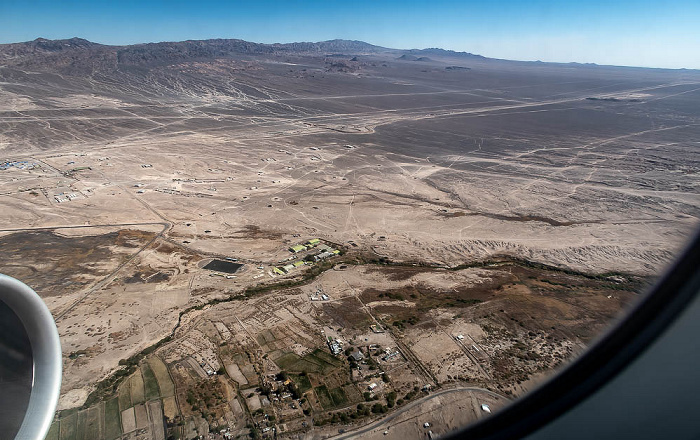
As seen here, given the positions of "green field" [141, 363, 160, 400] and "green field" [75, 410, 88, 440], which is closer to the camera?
"green field" [75, 410, 88, 440]

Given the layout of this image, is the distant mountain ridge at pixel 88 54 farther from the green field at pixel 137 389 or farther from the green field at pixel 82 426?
the green field at pixel 82 426

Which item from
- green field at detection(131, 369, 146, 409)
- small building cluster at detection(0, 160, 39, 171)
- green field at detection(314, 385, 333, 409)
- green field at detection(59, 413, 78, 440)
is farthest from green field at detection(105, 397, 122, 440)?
small building cluster at detection(0, 160, 39, 171)

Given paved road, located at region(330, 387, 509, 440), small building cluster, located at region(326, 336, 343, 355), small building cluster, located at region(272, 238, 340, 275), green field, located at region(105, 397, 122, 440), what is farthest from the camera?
small building cluster, located at region(272, 238, 340, 275)

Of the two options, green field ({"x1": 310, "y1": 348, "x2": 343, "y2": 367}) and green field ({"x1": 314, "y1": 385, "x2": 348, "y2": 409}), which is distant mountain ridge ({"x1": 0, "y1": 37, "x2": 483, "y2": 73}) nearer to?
green field ({"x1": 310, "y1": 348, "x2": 343, "y2": 367})

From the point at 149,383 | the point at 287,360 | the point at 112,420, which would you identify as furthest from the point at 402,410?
the point at 112,420

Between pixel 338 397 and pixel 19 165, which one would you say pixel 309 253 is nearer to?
pixel 338 397

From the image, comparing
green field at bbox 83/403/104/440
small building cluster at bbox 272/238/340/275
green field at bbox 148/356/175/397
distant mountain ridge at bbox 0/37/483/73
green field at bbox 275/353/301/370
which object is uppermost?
distant mountain ridge at bbox 0/37/483/73

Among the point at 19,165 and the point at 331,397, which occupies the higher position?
the point at 19,165

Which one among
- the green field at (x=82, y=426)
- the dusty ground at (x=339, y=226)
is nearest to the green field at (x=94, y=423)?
the green field at (x=82, y=426)
